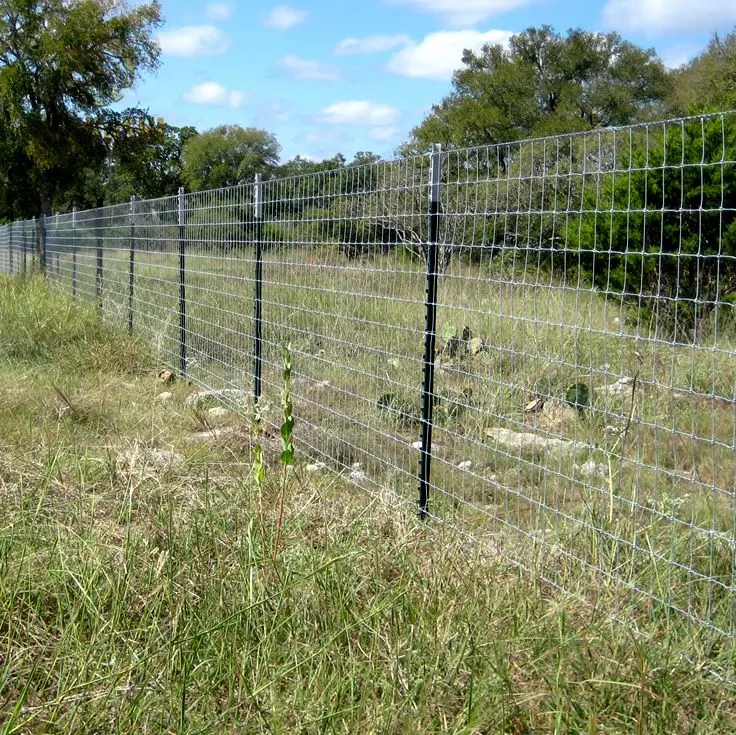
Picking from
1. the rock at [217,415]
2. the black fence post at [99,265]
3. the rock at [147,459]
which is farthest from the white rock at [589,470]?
the black fence post at [99,265]

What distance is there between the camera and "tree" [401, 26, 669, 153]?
158 ft

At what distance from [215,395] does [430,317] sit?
3345 millimetres

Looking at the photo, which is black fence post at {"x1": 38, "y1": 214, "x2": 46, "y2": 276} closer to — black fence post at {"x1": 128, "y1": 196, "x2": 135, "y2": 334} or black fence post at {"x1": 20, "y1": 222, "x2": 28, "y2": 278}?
black fence post at {"x1": 20, "y1": 222, "x2": 28, "y2": 278}

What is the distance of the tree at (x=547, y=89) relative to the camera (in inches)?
1892

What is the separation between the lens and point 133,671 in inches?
109

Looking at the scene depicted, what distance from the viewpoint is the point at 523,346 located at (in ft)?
12.4

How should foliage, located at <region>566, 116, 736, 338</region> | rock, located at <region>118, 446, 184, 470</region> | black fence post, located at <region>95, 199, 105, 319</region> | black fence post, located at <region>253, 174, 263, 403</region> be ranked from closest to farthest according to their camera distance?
foliage, located at <region>566, 116, 736, 338</region>
rock, located at <region>118, 446, 184, 470</region>
black fence post, located at <region>253, 174, 263, 403</region>
black fence post, located at <region>95, 199, 105, 319</region>

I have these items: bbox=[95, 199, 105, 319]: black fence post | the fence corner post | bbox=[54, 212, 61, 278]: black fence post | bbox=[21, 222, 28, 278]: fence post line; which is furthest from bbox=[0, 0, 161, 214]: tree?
the fence corner post

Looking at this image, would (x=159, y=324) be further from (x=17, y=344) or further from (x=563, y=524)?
(x=563, y=524)

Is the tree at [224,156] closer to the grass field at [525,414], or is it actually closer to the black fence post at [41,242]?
the black fence post at [41,242]

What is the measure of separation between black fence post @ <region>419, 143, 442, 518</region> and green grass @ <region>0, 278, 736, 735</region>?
314mm

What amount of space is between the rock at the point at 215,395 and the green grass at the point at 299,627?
246 cm

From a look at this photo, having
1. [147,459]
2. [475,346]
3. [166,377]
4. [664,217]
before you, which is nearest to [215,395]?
[166,377]

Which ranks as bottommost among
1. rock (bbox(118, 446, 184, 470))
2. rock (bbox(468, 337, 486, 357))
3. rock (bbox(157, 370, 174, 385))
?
rock (bbox(157, 370, 174, 385))
